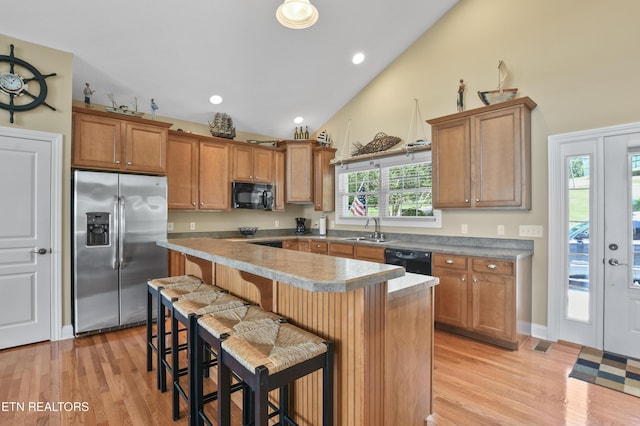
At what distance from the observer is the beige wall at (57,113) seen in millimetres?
3021

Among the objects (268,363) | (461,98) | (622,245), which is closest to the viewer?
(268,363)

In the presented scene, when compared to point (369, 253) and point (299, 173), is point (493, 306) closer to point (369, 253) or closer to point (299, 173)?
point (369, 253)

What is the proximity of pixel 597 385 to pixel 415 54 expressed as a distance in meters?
3.95

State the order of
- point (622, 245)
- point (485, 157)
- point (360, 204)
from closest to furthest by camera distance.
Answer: point (622, 245) < point (485, 157) < point (360, 204)

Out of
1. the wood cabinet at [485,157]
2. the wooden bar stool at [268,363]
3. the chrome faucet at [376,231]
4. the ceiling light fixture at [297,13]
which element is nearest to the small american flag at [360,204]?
the chrome faucet at [376,231]

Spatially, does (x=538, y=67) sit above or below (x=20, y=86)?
above

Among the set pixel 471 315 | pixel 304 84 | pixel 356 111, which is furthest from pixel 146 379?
pixel 356 111

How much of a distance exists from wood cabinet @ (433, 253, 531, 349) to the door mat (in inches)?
18.5

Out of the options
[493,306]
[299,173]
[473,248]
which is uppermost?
[299,173]

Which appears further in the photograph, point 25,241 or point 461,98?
point 461,98

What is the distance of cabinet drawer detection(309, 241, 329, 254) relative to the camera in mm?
4680

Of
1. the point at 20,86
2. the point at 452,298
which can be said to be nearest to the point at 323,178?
the point at 452,298

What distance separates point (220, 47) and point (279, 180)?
2181mm

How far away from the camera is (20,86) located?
2.99m
